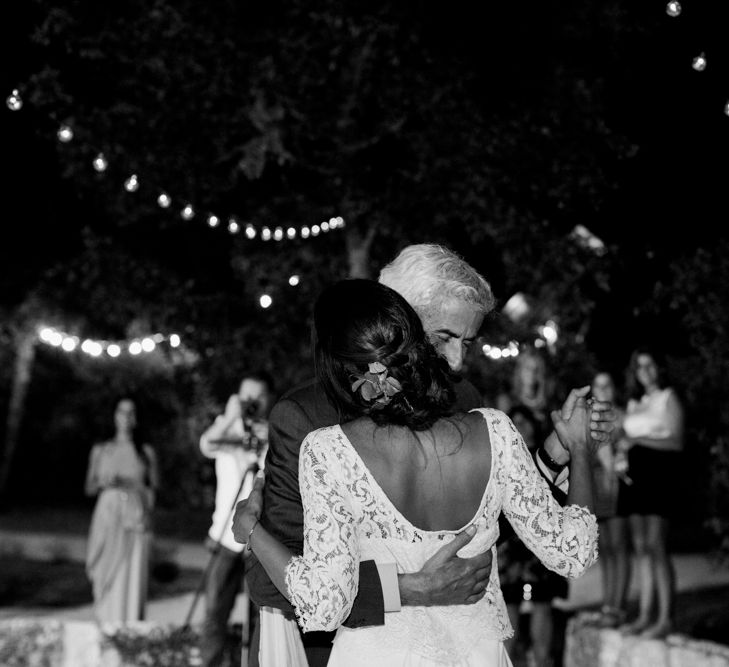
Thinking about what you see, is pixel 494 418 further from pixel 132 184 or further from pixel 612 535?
pixel 132 184

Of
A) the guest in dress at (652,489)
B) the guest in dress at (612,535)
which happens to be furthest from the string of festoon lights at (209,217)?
the guest in dress at (652,489)

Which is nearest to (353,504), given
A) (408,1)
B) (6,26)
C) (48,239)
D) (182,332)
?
(408,1)

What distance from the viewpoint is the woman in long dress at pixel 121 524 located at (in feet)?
27.9

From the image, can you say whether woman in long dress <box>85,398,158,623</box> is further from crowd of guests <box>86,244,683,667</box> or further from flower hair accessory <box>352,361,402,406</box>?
flower hair accessory <box>352,361,402,406</box>

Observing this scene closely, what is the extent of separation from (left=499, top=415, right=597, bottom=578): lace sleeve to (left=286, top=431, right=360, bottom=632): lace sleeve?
37 centimetres

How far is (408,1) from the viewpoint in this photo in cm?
935

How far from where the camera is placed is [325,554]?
2.55 m

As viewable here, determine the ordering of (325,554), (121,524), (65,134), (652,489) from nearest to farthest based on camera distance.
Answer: (325,554) → (652,489) → (121,524) → (65,134)

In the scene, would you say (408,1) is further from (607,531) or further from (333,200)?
(607,531)

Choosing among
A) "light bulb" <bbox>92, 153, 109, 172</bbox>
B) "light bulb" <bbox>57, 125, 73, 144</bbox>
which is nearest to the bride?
"light bulb" <bbox>92, 153, 109, 172</bbox>

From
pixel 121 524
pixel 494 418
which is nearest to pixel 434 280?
pixel 494 418

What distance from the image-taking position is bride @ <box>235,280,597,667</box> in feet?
8.45

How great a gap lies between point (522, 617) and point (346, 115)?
427 centimetres

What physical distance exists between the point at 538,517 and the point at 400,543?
0.32 metres
